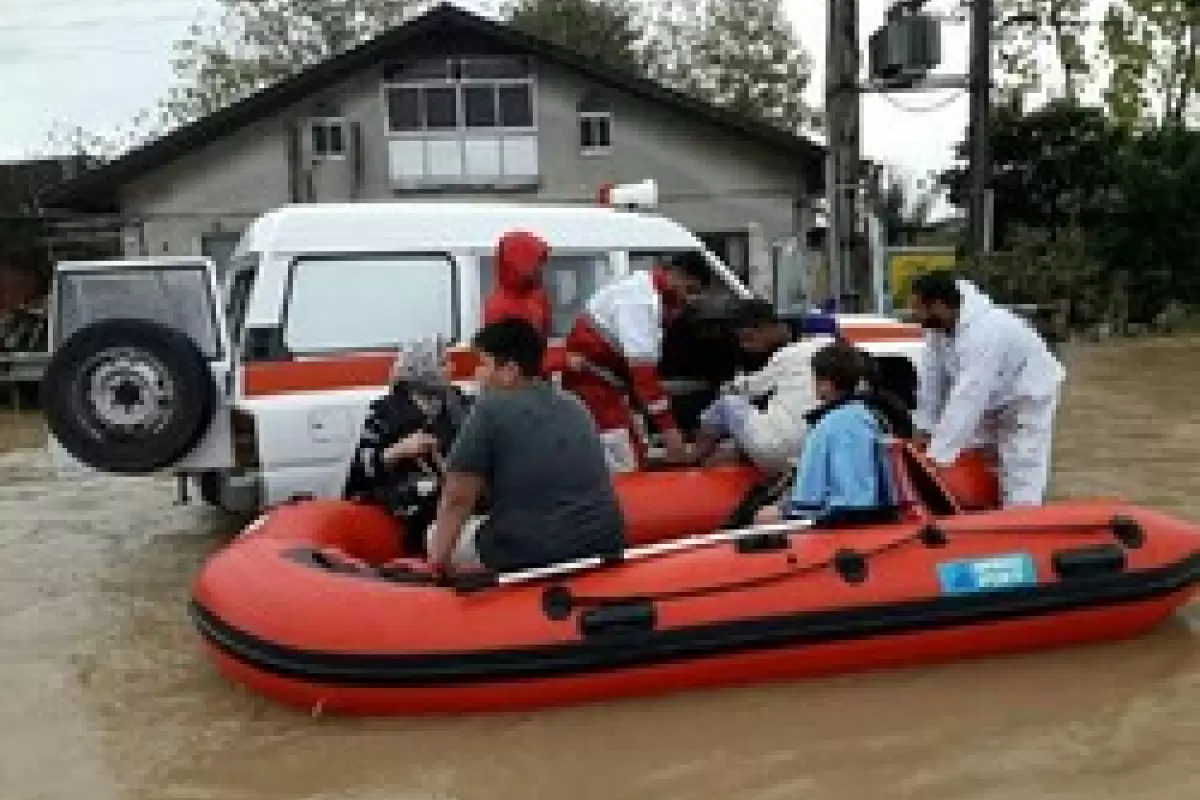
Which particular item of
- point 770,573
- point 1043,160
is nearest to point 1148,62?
point 1043,160

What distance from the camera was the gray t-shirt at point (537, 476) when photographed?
5.34 meters

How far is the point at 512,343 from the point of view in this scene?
5.35 metres

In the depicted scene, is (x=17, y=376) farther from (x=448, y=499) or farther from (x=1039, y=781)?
(x=1039, y=781)

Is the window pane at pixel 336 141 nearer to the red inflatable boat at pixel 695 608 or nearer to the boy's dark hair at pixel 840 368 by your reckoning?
the red inflatable boat at pixel 695 608

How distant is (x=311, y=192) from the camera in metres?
26.2

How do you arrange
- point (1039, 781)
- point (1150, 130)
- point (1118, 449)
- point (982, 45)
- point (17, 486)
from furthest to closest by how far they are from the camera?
point (1150, 130)
point (982, 45)
point (17, 486)
point (1118, 449)
point (1039, 781)

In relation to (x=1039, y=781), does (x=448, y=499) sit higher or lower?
higher

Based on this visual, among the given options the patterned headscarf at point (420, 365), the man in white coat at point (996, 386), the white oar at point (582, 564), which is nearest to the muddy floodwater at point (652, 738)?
the white oar at point (582, 564)

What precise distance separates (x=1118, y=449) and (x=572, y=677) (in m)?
7.00

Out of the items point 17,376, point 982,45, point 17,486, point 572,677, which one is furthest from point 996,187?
point 572,677

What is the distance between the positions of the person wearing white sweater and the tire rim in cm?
268

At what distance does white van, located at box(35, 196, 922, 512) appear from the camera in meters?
7.49

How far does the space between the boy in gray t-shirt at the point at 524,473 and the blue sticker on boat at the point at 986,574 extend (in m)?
1.22

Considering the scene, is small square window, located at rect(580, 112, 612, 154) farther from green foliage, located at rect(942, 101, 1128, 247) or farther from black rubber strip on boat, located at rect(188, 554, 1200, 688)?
black rubber strip on boat, located at rect(188, 554, 1200, 688)
